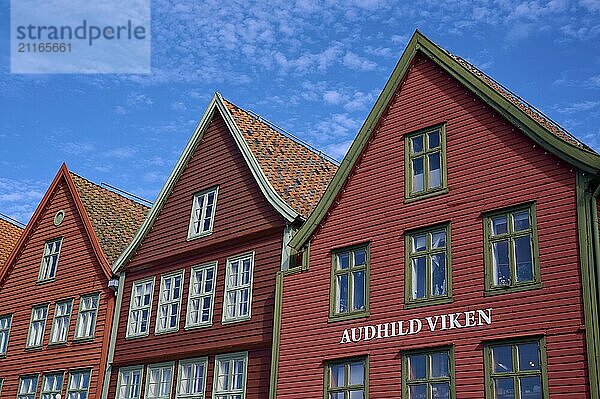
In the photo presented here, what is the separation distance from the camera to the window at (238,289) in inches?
1040

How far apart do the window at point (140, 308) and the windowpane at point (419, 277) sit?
→ 12.0 m

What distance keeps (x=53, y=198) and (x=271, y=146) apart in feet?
42.0

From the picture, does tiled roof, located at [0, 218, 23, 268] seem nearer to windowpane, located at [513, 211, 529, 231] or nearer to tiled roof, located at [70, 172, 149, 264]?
tiled roof, located at [70, 172, 149, 264]

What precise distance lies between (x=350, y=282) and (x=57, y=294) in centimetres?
1638

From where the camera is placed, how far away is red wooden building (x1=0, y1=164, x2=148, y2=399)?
32.2 m

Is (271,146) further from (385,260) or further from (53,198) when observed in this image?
(53,198)

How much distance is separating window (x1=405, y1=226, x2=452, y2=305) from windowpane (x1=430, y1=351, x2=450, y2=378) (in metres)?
1.35

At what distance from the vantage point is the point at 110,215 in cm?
3625

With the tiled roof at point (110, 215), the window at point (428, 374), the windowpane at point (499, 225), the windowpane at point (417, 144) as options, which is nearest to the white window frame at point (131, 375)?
the tiled roof at point (110, 215)

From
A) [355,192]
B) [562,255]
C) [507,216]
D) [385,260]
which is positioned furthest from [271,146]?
[562,255]

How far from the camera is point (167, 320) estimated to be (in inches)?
1148

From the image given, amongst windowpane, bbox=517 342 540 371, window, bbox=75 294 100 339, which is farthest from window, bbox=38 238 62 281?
windowpane, bbox=517 342 540 371

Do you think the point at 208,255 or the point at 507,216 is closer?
the point at 507,216

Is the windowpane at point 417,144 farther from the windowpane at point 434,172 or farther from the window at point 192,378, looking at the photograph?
the window at point 192,378
